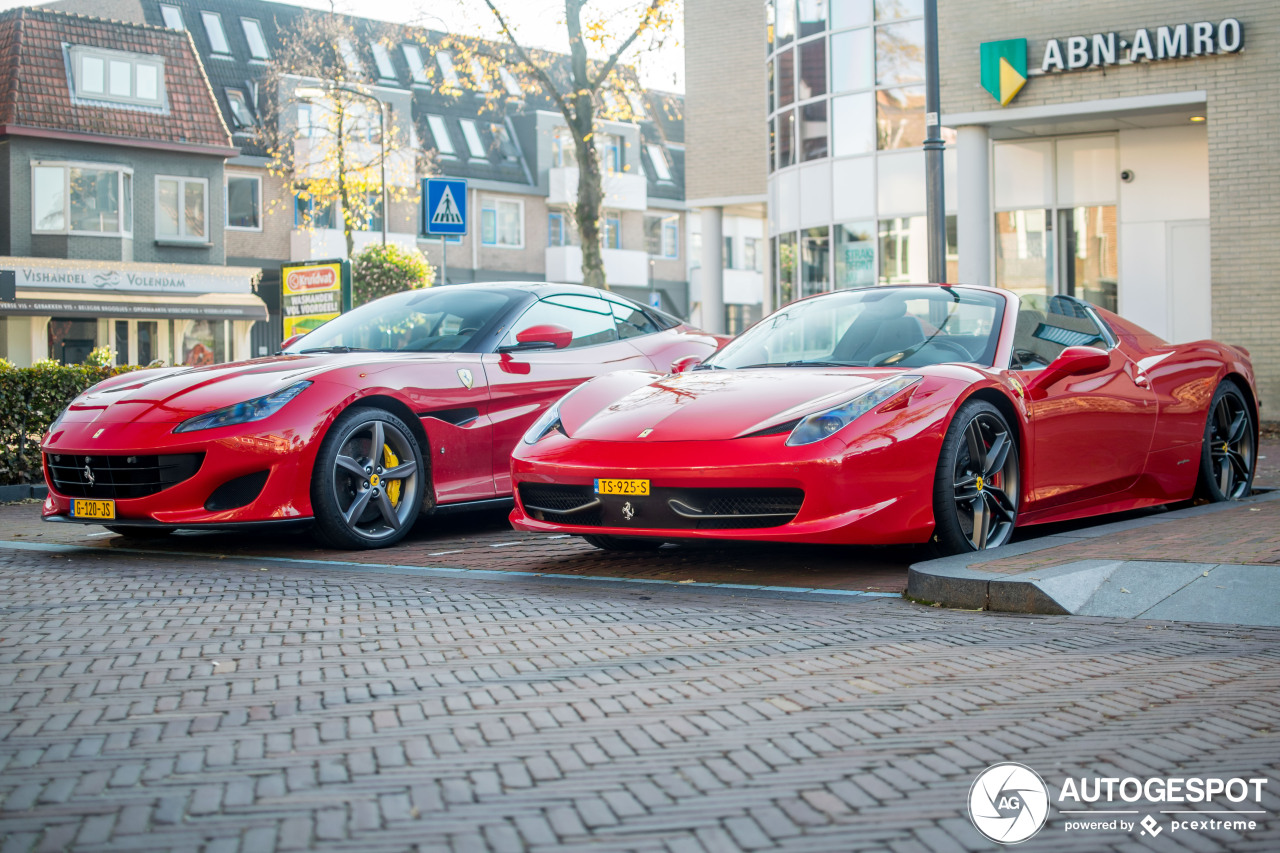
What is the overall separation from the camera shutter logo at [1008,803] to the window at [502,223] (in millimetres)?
46117

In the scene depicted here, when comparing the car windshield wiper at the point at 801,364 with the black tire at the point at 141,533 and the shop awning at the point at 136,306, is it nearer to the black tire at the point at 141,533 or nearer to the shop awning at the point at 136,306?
the black tire at the point at 141,533

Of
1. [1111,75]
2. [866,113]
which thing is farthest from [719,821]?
[866,113]

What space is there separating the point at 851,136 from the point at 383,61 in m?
27.4

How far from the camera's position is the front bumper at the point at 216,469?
640cm

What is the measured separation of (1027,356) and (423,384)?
3102 millimetres

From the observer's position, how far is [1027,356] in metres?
6.58

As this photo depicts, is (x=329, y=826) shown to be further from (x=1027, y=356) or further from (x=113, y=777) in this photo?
(x=1027, y=356)

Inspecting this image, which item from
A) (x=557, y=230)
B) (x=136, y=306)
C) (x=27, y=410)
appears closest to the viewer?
(x=27, y=410)

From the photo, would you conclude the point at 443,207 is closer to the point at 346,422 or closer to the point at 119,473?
the point at 346,422

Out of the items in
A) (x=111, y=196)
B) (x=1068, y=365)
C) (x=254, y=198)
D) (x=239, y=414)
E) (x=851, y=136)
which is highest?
(x=254, y=198)

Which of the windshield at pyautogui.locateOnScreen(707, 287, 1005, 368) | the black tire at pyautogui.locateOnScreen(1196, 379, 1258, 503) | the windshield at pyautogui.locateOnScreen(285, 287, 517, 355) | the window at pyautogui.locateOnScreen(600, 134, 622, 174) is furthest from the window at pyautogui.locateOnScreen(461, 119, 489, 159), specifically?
the windshield at pyautogui.locateOnScreen(707, 287, 1005, 368)

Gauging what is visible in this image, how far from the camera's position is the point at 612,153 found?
174ft

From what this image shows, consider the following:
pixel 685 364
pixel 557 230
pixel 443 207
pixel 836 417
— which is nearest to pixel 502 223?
pixel 557 230

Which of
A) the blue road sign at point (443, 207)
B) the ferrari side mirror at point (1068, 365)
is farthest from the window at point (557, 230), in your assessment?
the ferrari side mirror at point (1068, 365)
